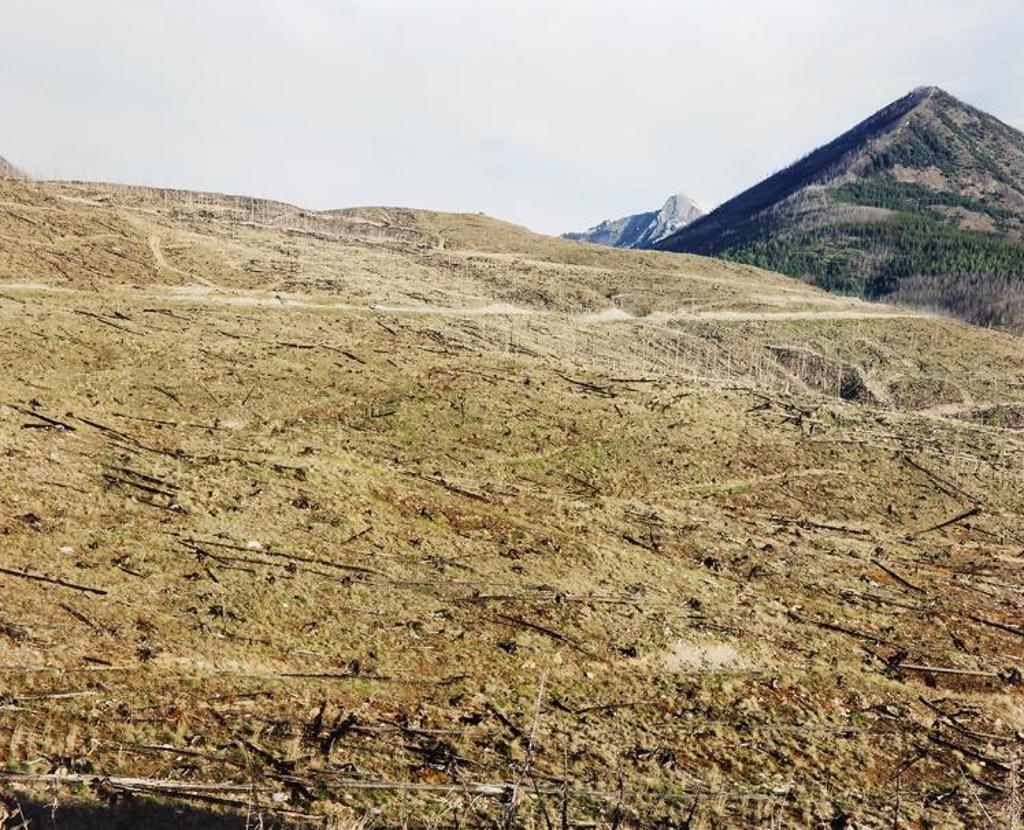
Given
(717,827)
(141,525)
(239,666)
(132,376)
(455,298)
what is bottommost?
(717,827)

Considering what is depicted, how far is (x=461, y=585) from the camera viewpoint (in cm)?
1612

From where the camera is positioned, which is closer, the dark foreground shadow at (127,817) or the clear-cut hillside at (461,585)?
the dark foreground shadow at (127,817)

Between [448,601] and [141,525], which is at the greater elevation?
[141,525]

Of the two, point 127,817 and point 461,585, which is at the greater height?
point 461,585

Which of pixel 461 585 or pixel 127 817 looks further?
pixel 461 585

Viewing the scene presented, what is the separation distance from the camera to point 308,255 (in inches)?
2753

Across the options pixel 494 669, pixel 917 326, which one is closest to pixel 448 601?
pixel 494 669

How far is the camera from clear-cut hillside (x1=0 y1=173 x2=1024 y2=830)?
33.5ft

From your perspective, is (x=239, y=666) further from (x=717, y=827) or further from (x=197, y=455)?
(x=197, y=455)

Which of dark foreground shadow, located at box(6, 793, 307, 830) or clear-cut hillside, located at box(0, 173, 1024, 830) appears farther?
clear-cut hillside, located at box(0, 173, 1024, 830)

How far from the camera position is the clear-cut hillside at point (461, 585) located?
10211 mm

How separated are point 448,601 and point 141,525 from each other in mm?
7226

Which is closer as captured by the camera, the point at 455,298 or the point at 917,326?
the point at 455,298

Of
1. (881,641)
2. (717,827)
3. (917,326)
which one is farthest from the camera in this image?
(917,326)
